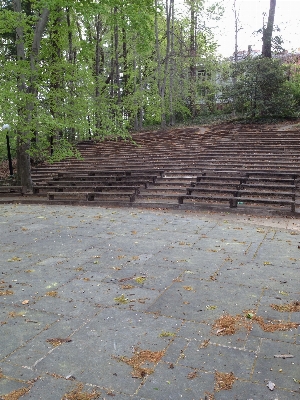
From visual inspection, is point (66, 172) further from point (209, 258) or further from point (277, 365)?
point (277, 365)

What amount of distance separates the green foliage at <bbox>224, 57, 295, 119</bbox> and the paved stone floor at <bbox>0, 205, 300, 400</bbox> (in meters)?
17.1

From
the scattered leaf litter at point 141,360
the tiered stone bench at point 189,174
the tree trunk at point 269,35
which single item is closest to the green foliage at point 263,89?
the tree trunk at point 269,35

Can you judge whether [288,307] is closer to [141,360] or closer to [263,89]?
[141,360]

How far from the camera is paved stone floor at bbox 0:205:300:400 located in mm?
2932

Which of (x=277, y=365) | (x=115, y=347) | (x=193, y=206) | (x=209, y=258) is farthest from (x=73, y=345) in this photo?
(x=193, y=206)

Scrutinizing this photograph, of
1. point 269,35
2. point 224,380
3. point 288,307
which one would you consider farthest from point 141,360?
point 269,35

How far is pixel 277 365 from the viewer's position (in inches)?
122

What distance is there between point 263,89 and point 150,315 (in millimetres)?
21759

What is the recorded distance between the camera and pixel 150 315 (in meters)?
4.07

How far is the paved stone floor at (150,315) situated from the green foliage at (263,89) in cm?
1713

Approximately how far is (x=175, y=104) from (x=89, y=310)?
28.7 metres

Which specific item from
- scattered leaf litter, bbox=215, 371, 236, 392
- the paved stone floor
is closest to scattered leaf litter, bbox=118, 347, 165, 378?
the paved stone floor

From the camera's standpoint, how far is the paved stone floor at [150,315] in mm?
2932

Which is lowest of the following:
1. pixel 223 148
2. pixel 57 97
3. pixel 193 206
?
pixel 193 206
